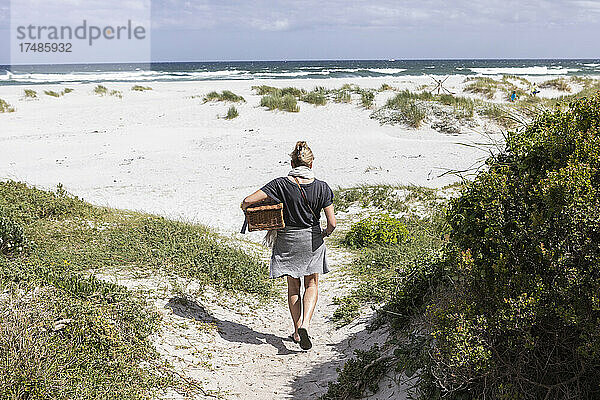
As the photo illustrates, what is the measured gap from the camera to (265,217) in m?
5.12

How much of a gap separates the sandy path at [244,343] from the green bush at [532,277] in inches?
50.5

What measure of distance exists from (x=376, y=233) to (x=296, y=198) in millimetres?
3666

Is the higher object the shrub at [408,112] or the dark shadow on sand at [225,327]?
the shrub at [408,112]

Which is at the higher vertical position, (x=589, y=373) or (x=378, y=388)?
(x=589, y=373)

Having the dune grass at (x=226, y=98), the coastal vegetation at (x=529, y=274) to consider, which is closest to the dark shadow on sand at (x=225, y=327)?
the coastal vegetation at (x=529, y=274)

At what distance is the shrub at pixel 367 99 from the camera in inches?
993

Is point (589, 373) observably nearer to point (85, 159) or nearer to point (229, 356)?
point (229, 356)

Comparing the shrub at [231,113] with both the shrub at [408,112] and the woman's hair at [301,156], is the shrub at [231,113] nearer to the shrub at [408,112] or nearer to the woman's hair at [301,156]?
the shrub at [408,112]

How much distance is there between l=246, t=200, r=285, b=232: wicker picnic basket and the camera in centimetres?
511

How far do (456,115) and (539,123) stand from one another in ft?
64.1

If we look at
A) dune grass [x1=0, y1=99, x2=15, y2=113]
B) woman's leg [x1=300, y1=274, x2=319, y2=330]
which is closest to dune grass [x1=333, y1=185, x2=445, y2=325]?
woman's leg [x1=300, y1=274, x2=319, y2=330]

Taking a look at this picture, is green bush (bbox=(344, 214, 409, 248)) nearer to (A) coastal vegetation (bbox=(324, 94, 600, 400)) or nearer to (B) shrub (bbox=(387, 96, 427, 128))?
(A) coastal vegetation (bbox=(324, 94, 600, 400))

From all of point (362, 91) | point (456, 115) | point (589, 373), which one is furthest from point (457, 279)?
point (362, 91)

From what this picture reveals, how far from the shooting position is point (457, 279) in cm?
362
